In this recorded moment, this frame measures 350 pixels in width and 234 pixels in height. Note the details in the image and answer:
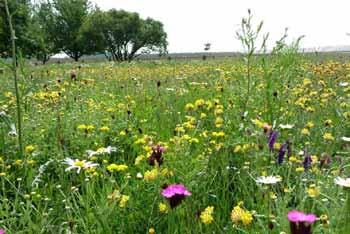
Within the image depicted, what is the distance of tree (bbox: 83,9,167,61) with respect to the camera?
50.5 m

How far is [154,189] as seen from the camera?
194 cm

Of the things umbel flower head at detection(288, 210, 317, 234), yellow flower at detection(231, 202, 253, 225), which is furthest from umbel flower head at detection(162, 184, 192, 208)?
umbel flower head at detection(288, 210, 317, 234)

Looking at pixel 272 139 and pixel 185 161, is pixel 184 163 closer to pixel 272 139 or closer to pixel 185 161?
pixel 185 161

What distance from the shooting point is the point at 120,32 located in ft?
169

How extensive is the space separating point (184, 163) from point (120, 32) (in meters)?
50.9

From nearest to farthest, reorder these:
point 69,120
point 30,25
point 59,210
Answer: point 59,210 < point 69,120 < point 30,25

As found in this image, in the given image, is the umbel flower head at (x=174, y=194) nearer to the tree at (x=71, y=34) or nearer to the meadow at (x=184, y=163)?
the meadow at (x=184, y=163)

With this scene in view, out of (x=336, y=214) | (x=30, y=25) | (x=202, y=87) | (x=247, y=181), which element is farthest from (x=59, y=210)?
(x=30, y=25)

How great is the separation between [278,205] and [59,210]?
1.02 metres

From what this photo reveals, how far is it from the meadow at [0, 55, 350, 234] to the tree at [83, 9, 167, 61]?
46857 mm

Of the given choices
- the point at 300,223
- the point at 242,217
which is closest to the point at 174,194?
the point at 242,217

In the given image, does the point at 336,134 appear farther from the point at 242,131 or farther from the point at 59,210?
the point at 59,210

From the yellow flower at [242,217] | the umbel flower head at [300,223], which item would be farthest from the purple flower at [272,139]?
the umbel flower head at [300,223]

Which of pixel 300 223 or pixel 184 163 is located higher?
pixel 300 223
